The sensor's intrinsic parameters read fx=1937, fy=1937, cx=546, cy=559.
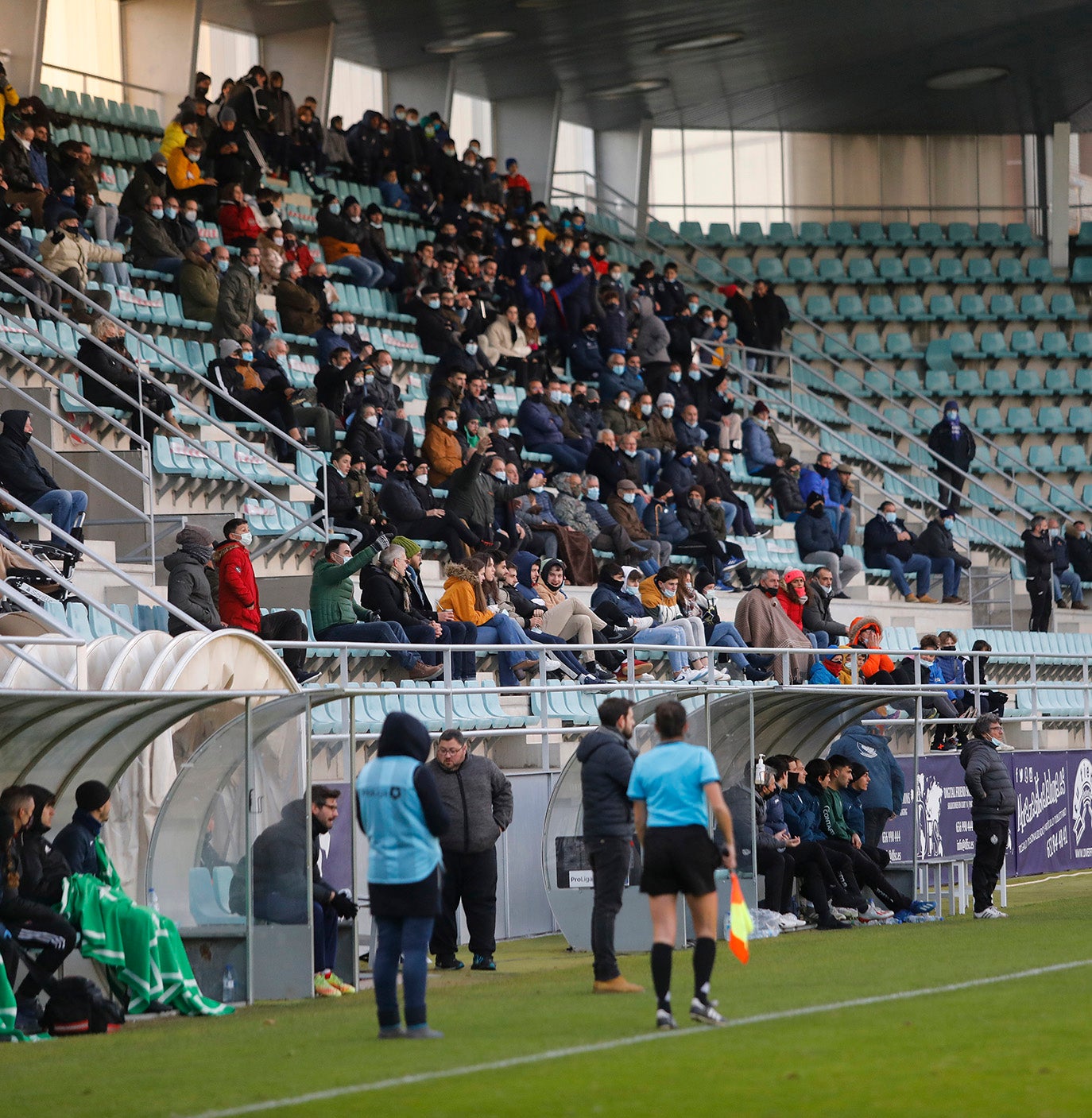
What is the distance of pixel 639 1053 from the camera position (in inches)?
348

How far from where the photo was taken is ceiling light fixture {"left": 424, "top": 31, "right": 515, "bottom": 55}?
3002 cm

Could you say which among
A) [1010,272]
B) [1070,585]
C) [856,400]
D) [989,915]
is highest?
[1010,272]

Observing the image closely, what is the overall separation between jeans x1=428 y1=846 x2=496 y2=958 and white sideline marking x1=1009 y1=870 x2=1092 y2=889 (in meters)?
7.48

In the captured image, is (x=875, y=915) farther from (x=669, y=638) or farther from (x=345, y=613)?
(x=345, y=613)

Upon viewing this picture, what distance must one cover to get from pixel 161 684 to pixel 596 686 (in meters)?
3.97

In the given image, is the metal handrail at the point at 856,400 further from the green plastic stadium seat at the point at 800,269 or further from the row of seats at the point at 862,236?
the green plastic stadium seat at the point at 800,269

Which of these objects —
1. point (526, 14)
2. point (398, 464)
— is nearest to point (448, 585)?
point (398, 464)

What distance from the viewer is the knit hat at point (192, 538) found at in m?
16.2

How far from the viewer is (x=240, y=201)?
2427 centimetres

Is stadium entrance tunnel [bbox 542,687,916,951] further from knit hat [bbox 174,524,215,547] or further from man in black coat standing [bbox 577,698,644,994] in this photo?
knit hat [bbox 174,524,215,547]

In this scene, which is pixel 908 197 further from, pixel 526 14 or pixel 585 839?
pixel 585 839

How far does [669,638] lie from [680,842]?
9851 millimetres

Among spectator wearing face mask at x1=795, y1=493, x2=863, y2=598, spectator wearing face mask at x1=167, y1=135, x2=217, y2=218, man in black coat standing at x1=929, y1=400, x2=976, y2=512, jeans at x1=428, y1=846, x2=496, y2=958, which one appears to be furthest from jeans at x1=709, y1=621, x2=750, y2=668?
man in black coat standing at x1=929, y1=400, x2=976, y2=512

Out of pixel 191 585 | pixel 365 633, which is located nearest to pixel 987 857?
pixel 365 633
